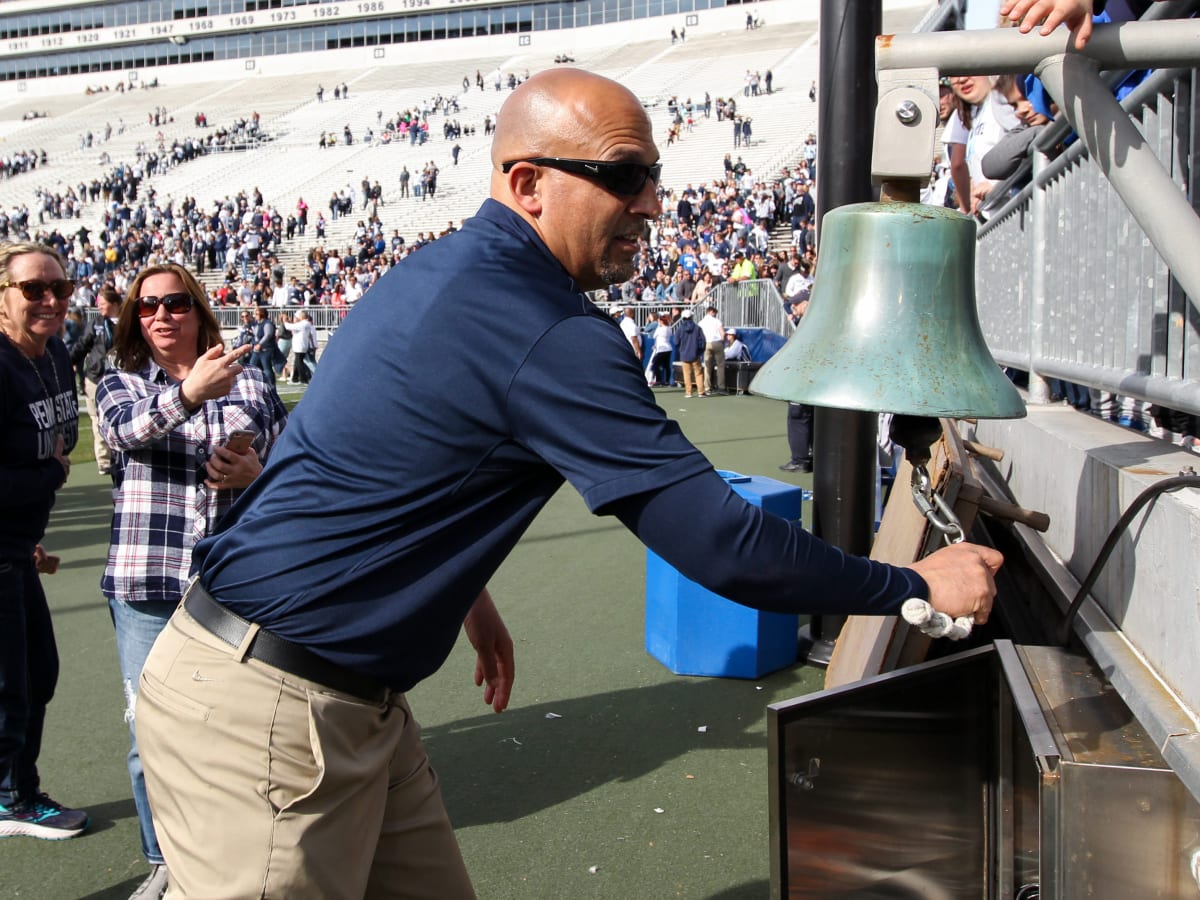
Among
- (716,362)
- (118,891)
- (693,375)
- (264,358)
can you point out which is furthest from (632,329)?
(118,891)

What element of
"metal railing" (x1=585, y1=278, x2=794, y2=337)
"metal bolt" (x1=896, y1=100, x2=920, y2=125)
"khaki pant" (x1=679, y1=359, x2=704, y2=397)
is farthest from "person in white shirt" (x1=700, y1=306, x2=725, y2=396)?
"metal bolt" (x1=896, y1=100, x2=920, y2=125)

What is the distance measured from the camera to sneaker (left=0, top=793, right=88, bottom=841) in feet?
12.3

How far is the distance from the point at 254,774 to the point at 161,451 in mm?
1705

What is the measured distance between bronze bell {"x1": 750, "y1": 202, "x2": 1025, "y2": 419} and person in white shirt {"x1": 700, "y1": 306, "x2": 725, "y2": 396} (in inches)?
703

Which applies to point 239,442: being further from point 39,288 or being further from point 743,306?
point 743,306

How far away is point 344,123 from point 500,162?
205 feet

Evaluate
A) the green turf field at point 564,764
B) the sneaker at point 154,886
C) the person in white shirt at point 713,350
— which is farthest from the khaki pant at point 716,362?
the sneaker at point 154,886

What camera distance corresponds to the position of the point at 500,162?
6.89ft

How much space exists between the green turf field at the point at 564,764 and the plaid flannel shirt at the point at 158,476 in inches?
41.7

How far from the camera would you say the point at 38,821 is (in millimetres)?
3773

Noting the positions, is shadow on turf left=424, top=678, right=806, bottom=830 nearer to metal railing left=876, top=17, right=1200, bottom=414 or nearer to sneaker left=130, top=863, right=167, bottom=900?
sneaker left=130, top=863, right=167, bottom=900

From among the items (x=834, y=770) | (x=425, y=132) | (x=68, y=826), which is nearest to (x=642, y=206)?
(x=834, y=770)

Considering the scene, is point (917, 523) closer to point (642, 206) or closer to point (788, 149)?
point (642, 206)

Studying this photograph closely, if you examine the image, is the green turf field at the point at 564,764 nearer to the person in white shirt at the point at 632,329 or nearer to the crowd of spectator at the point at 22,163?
the person in white shirt at the point at 632,329
